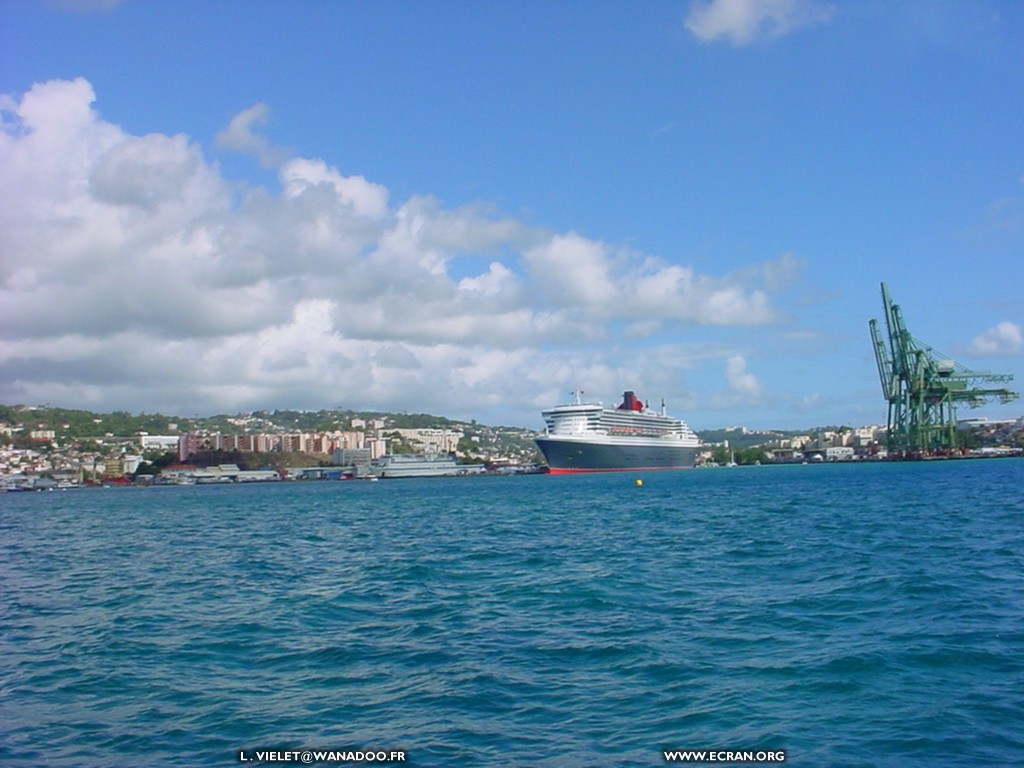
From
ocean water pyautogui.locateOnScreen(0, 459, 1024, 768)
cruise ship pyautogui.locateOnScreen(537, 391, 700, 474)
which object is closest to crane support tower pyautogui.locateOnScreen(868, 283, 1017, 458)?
cruise ship pyautogui.locateOnScreen(537, 391, 700, 474)

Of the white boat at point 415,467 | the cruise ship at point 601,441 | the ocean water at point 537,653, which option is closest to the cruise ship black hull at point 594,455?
the cruise ship at point 601,441

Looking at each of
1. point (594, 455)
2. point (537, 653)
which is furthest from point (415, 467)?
point (537, 653)

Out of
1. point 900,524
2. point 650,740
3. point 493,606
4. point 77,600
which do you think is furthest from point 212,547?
point 650,740

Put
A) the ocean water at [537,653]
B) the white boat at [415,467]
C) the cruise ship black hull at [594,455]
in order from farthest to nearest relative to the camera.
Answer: the white boat at [415,467] < the cruise ship black hull at [594,455] < the ocean water at [537,653]

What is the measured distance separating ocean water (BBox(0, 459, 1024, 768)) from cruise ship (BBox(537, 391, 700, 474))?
95.3 m

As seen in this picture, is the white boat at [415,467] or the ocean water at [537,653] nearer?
the ocean water at [537,653]

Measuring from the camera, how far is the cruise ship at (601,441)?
4854 inches

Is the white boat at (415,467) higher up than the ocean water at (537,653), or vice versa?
the ocean water at (537,653)

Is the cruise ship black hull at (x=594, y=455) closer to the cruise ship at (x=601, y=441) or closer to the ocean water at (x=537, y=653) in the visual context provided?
the cruise ship at (x=601, y=441)

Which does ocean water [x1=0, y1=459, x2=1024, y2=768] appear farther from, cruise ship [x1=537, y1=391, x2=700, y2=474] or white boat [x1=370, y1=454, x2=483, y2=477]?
white boat [x1=370, y1=454, x2=483, y2=477]

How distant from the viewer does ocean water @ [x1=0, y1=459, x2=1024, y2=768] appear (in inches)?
373

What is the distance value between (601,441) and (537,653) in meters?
111

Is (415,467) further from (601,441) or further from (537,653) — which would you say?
(537,653)

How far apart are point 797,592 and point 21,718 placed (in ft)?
43.6
